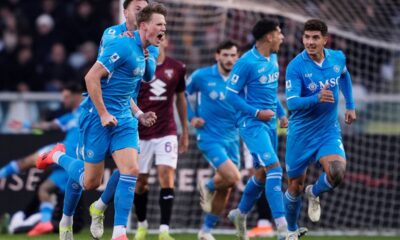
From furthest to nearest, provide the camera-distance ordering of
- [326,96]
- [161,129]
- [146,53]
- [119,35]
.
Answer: [161,129] < [326,96] < [146,53] < [119,35]

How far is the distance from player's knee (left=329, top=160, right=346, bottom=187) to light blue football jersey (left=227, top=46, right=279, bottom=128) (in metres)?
1.39

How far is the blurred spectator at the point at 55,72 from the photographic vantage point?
18.9 metres

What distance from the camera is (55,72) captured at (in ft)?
62.3

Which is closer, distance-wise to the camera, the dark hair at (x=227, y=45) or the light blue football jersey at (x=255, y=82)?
the light blue football jersey at (x=255, y=82)

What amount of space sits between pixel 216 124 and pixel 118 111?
3.61 m

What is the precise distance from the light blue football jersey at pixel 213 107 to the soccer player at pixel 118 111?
10.9 ft

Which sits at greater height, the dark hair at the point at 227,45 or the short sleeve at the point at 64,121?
the dark hair at the point at 227,45

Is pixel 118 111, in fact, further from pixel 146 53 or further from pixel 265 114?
pixel 265 114

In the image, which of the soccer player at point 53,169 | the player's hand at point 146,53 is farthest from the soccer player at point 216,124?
the player's hand at point 146,53

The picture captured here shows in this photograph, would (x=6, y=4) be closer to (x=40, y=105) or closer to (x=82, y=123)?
(x=40, y=105)

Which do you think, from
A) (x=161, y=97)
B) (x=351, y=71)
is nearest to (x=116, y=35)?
(x=161, y=97)

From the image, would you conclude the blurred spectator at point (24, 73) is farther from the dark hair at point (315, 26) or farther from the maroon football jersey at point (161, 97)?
the dark hair at point (315, 26)

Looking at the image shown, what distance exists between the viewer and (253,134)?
38.5 ft

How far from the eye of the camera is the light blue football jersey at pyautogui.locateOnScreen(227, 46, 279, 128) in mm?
11820
